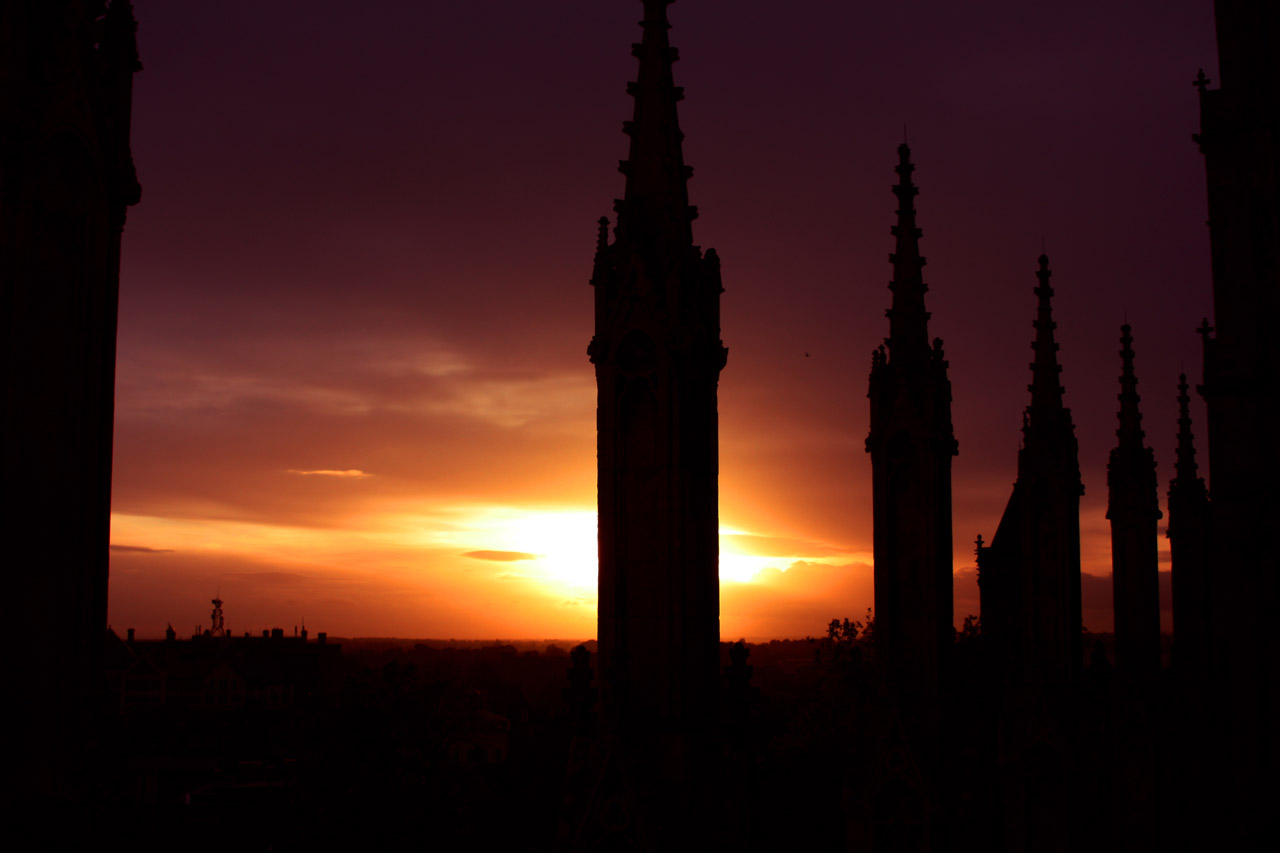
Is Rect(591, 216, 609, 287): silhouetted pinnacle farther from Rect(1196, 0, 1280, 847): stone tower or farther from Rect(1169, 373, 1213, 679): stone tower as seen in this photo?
Rect(1169, 373, 1213, 679): stone tower

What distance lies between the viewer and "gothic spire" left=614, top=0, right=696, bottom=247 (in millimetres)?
8523

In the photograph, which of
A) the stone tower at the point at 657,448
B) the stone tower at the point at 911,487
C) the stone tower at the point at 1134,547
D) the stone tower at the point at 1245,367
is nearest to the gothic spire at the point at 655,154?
the stone tower at the point at 657,448

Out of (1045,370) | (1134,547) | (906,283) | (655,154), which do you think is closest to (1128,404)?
(1134,547)

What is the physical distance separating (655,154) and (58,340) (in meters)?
5.26

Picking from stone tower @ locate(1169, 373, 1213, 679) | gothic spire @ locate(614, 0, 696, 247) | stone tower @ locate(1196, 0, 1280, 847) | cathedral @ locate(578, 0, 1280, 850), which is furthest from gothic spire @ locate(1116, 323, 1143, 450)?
gothic spire @ locate(614, 0, 696, 247)

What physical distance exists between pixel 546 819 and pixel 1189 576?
1410 cm

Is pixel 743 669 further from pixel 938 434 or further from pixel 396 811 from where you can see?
pixel 396 811

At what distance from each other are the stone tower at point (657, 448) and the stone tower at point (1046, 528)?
7808 mm

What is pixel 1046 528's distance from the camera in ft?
51.1

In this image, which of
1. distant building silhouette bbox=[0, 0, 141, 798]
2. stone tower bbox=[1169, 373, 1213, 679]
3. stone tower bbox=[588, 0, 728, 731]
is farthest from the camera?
stone tower bbox=[1169, 373, 1213, 679]

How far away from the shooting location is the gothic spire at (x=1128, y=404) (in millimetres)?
20938

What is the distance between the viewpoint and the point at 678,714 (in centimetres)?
788

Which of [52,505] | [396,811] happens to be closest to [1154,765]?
[52,505]

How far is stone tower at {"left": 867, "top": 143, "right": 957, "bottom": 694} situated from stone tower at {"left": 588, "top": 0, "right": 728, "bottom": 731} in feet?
13.0
